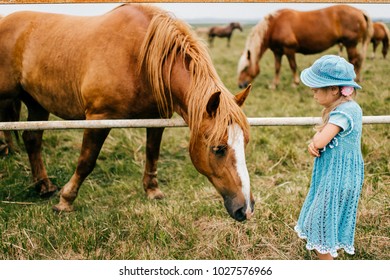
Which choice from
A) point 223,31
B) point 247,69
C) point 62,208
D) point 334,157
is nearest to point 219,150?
point 334,157

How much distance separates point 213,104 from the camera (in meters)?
2.36

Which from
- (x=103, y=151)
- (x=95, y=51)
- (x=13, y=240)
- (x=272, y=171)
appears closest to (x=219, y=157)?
(x=95, y=51)

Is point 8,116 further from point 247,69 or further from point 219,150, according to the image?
point 247,69

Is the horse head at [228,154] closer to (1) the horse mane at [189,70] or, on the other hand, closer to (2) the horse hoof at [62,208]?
(1) the horse mane at [189,70]

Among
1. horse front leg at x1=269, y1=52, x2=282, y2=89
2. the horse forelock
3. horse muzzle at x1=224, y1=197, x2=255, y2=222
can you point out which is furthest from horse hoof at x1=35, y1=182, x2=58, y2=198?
horse front leg at x1=269, y1=52, x2=282, y2=89

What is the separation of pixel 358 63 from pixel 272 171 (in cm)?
479

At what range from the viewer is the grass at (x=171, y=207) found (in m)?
2.79

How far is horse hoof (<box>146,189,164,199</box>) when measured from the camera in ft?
12.2

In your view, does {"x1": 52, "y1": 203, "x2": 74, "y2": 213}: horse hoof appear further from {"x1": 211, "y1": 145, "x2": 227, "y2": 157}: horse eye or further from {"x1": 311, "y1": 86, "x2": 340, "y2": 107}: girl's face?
{"x1": 311, "y1": 86, "x2": 340, "y2": 107}: girl's face

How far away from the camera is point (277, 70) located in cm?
844

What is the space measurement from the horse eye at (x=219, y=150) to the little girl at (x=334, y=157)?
0.50 metres

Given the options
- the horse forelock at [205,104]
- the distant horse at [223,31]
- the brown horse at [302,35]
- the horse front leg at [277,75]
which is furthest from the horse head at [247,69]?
the distant horse at [223,31]

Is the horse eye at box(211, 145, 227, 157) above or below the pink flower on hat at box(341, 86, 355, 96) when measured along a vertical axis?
below

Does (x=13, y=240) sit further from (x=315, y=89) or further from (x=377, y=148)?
(x=377, y=148)
